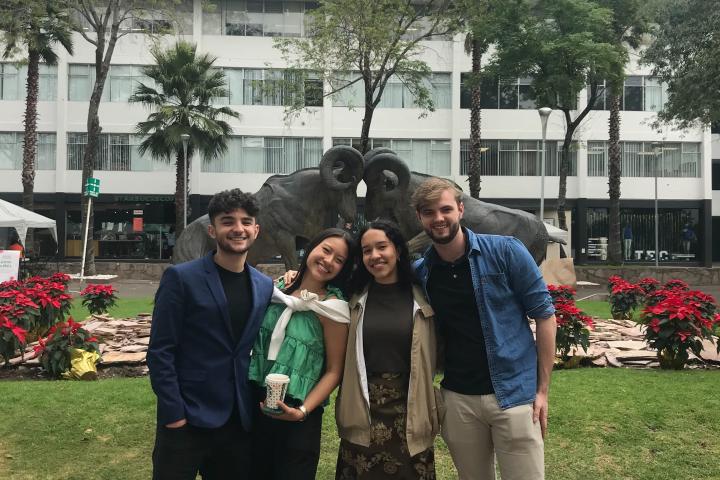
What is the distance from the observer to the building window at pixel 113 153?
2891cm

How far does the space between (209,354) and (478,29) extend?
2122 centimetres

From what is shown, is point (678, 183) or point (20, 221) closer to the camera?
point (20, 221)

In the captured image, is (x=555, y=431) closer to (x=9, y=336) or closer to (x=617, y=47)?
(x=9, y=336)

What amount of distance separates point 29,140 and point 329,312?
26101mm

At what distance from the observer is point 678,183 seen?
100 ft

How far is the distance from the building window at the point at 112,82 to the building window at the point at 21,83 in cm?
84

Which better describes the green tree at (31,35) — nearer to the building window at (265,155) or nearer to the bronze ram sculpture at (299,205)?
the building window at (265,155)

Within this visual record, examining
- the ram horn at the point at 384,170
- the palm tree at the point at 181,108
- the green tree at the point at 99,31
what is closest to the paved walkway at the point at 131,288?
the green tree at the point at 99,31

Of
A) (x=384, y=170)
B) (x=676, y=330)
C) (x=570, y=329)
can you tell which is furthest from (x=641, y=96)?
(x=384, y=170)

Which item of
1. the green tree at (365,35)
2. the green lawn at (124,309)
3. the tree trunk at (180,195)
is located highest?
the green tree at (365,35)

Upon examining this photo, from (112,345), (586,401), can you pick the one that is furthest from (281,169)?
(586,401)

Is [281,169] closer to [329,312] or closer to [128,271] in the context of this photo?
[128,271]

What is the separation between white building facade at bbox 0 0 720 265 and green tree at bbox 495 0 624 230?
16.5ft

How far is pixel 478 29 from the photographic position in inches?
864
